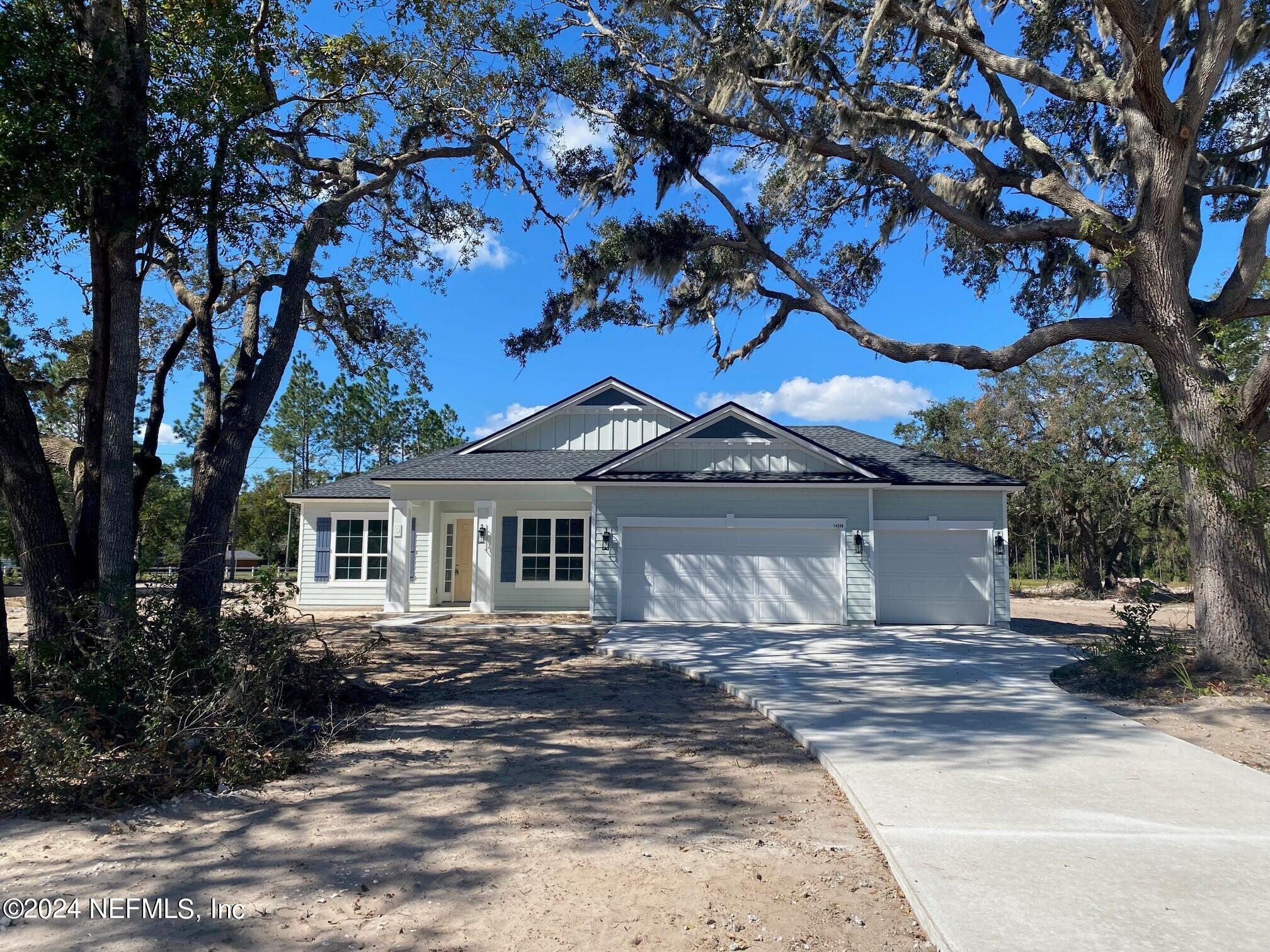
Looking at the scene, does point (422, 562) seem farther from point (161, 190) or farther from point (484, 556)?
point (161, 190)

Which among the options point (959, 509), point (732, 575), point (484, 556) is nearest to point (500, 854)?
point (732, 575)

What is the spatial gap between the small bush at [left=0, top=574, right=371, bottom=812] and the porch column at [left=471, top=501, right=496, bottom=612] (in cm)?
969

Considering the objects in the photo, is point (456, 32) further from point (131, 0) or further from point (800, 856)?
point (800, 856)

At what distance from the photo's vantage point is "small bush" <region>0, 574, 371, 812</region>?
5.04m

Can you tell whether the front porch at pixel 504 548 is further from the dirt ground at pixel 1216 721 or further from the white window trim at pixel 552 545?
the dirt ground at pixel 1216 721

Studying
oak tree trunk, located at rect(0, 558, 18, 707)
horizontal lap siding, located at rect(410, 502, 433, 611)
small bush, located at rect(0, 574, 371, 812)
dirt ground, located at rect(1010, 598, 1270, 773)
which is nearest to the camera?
small bush, located at rect(0, 574, 371, 812)

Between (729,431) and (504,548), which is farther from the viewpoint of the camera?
(504,548)

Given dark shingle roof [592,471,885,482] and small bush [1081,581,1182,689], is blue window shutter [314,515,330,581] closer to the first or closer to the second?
dark shingle roof [592,471,885,482]

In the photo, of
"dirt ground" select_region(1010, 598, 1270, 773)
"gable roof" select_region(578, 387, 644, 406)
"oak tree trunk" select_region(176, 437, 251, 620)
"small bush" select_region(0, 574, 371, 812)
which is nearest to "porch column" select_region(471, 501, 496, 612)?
"gable roof" select_region(578, 387, 644, 406)

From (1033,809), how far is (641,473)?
11282 mm

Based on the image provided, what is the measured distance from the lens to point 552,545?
17.6 meters

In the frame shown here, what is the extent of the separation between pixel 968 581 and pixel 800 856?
12500mm

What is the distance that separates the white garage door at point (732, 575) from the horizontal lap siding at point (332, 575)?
22.2ft

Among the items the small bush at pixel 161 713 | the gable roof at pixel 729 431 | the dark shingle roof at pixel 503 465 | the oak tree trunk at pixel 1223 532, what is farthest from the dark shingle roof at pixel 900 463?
the small bush at pixel 161 713
